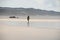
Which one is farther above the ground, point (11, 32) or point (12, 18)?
point (12, 18)

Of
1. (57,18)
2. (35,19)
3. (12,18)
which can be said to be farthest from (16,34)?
(57,18)

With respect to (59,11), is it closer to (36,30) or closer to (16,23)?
(36,30)

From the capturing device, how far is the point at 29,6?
134 centimetres

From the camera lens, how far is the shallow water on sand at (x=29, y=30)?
132 centimetres

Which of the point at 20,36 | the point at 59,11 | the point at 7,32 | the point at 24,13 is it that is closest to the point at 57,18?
the point at 59,11

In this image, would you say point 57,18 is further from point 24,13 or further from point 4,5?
point 4,5

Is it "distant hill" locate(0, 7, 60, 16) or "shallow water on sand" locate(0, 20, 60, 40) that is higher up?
"distant hill" locate(0, 7, 60, 16)

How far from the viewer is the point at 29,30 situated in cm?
134

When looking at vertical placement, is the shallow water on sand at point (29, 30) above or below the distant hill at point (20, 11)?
below

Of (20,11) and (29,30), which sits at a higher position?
(20,11)

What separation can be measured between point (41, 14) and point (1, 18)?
0.53 meters

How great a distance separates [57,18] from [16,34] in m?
0.58

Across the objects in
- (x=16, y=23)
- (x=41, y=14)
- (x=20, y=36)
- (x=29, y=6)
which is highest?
(x=29, y=6)

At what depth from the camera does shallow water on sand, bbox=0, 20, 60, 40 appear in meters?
1.32
